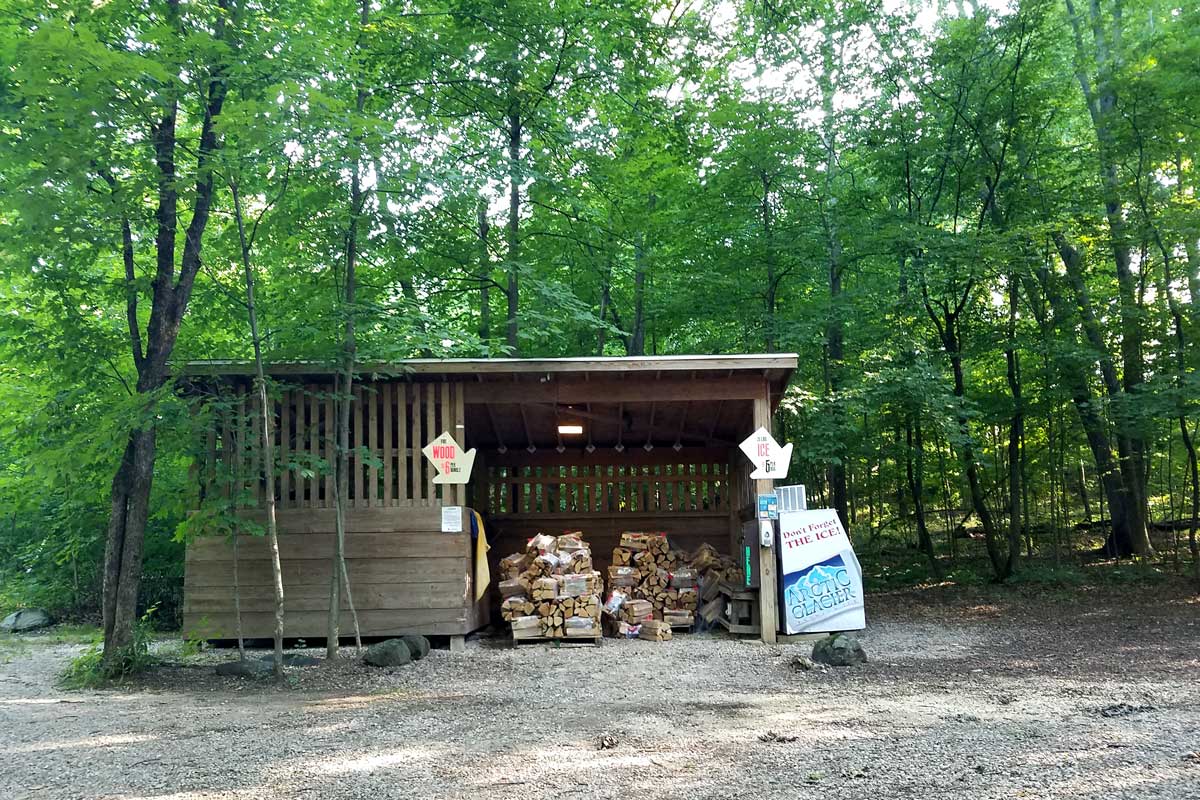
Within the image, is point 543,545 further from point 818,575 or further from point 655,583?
point 818,575

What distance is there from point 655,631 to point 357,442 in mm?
3988

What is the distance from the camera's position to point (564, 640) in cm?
941

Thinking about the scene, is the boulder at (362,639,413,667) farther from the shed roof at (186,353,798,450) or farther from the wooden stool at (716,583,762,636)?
the wooden stool at (716,583,762,636)

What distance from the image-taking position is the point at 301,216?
296 inches

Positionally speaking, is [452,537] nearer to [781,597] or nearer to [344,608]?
[344,608]

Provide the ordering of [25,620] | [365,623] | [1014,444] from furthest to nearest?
1. [1014,444]
2. [25,620]
3. [365,623]

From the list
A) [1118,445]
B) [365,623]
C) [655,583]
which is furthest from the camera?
[1118,445]

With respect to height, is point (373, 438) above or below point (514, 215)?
below

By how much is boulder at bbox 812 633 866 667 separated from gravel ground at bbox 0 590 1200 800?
0.26 m

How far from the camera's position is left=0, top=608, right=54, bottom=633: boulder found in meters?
12.2

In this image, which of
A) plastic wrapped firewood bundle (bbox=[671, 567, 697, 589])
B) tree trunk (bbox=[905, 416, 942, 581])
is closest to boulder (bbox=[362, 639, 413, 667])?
plastic wrapped firewood bundle (bbox=[671, 567, 697, 589])

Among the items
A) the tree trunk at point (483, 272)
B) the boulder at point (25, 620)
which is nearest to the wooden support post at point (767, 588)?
the tree trunk at point (483, 272)

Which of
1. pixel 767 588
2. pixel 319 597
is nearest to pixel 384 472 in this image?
pixel 319 597

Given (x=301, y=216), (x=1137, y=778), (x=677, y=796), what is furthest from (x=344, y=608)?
(x=1137, y=778)
